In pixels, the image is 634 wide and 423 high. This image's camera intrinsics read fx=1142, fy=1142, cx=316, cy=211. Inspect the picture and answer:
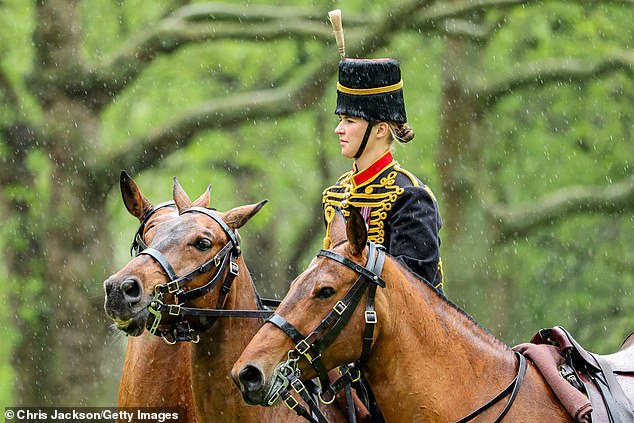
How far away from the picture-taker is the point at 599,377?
5.73 m

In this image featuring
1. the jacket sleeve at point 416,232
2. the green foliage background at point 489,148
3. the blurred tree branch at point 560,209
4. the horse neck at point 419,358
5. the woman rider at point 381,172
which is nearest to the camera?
the horse neck at point 419,358

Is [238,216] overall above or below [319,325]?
Answer: below

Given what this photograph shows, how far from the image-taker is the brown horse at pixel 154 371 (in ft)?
23.3

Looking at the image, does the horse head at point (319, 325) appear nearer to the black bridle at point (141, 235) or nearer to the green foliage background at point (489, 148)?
the black bridle at point (141, 235)

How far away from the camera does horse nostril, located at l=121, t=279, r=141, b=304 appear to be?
613cm

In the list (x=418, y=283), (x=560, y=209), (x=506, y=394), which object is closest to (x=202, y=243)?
(x=418, y=283)

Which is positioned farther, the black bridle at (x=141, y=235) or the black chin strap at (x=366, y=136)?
the black bridle at (x=141, y=235)

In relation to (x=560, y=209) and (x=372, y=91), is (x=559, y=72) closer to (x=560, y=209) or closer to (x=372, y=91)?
(x=560, y=209)

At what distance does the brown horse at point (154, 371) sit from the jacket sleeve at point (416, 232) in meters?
1.62

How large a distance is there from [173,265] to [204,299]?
26 cm

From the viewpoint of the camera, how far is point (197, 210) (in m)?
6.73

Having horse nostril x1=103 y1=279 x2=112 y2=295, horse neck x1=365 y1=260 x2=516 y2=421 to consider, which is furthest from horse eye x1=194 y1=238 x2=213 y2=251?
horse neck x1=365 y1=260 x2=516 y2=421

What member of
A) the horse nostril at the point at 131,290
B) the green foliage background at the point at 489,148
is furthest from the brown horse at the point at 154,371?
the green foliage background at the point at 489,148

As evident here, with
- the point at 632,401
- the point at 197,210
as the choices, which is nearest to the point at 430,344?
the point at 632,401
